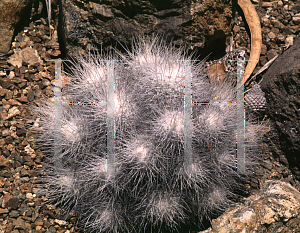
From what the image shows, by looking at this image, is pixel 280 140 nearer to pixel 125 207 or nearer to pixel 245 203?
pixel 245 203

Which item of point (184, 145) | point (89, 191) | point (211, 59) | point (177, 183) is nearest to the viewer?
point (184, 145)

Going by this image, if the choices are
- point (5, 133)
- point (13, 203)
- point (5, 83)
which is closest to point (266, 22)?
point (5, 83)

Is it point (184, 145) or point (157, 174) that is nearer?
point (184, 145)

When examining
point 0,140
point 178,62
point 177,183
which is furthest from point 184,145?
point 0,140

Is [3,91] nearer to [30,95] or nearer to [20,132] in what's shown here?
[30,95]

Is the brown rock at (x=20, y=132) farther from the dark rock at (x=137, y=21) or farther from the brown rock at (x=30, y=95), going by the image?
the dark rock at (x=137, y=21)

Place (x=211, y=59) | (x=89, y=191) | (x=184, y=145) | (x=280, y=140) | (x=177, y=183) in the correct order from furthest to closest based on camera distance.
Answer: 1. (x=211, y=59)
2. (x=280, y=140)
3. (x=89, y=191)
4. (x=177, y=183)
5. (x=184, y=145)
